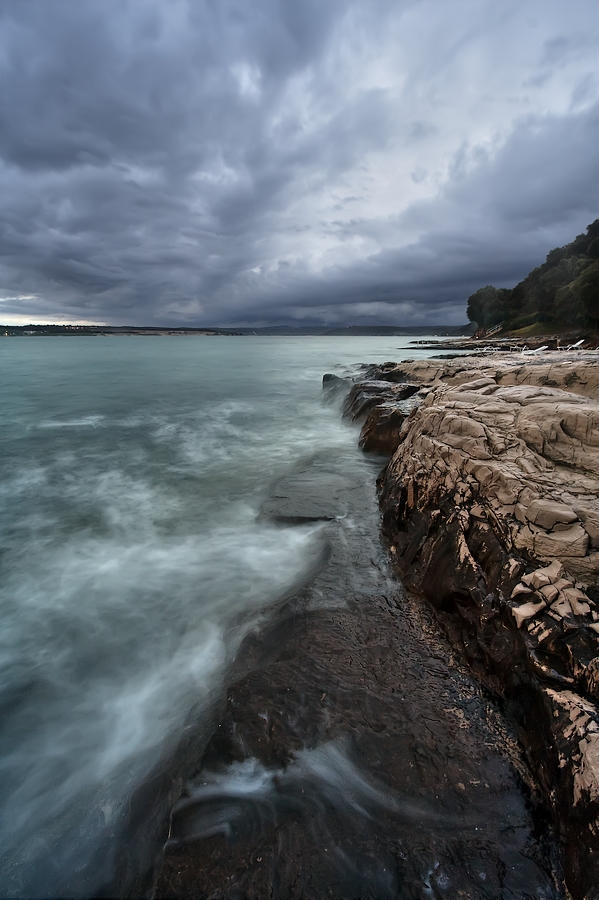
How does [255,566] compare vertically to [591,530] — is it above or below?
below

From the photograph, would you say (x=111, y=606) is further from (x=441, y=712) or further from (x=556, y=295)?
(x=556, y=295)

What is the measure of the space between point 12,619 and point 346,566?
16.3ft

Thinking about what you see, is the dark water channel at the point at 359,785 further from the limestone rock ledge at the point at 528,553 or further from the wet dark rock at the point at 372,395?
the wet dark rock at the point at 372,395

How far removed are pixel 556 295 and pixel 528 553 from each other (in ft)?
199

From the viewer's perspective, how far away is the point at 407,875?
2592 millimetres

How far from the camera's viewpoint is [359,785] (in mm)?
3125

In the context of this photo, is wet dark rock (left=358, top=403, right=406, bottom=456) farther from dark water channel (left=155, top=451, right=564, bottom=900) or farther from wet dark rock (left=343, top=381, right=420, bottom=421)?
dark water channel (left=155, top=451, right=564, bottom=900)

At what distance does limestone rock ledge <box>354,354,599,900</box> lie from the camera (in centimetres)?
280

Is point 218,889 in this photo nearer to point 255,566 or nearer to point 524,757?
point 524,757

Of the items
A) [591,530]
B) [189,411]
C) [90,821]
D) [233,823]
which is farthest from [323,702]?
[189,411]

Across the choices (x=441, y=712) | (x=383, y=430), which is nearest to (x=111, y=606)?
(x=441, y=712)

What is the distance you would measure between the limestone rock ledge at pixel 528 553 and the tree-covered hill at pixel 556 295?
43439 millimetres

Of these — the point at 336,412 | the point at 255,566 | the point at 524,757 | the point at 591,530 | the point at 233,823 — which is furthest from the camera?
the point at 336,412


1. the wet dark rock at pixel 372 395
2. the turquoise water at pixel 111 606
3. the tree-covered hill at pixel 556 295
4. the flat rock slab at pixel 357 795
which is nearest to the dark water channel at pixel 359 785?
the flat rock slab at pixel 357 795
